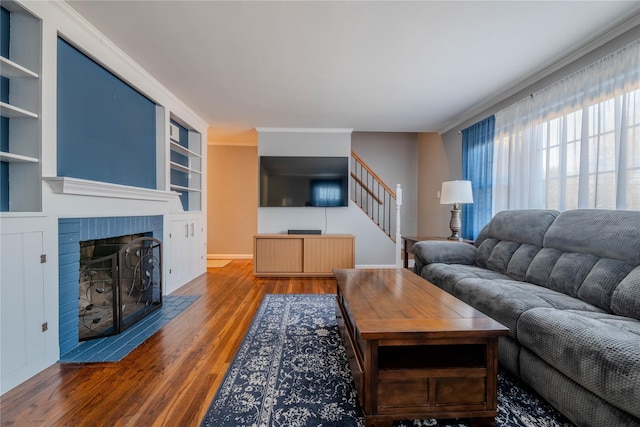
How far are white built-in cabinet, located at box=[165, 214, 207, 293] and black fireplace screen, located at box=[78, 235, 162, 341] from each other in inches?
21.8

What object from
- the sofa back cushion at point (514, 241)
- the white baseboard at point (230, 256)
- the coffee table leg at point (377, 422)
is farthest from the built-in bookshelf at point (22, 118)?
the white baseboard at point (230, 256)

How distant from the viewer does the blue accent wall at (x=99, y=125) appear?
200cm

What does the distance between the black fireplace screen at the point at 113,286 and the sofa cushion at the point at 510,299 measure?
280 cm

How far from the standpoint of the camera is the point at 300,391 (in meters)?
1.55

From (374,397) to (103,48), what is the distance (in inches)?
125

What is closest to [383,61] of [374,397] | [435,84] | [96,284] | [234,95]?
[435,84]

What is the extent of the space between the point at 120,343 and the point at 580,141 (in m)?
A: 4.13

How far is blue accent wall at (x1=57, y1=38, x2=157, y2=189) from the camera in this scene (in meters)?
2.00

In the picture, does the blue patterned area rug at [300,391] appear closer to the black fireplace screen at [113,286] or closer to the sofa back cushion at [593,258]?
the sofa back cushion at [593,258]

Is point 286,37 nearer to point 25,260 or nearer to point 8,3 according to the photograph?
point 8,3

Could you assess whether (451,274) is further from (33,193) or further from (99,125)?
(99,125)

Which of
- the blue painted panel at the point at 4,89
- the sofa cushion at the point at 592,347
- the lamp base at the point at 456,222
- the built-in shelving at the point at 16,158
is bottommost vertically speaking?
the sofa cushion at the point at 592,347

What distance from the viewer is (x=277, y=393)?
153 cm

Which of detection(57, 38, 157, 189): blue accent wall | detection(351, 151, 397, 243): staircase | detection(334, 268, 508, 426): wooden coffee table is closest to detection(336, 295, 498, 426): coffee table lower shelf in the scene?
detection(334, 268, 508, 426): wooden coffee table
